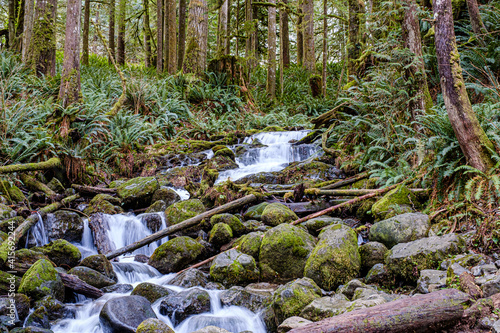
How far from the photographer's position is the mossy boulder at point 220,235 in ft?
18.9

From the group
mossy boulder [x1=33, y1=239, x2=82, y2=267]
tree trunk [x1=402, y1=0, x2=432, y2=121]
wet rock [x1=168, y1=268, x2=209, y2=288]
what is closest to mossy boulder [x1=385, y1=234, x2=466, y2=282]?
wet rock [x1=168, y1=268, x2=209, y2=288]

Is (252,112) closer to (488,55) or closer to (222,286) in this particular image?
(488,55)

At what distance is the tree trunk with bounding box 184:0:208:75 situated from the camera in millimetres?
14430

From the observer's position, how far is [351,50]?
1112cm

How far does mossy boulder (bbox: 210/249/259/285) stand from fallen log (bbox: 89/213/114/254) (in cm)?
214

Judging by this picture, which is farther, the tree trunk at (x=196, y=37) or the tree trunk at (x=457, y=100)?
the tree trunk at (x=196, y=37)

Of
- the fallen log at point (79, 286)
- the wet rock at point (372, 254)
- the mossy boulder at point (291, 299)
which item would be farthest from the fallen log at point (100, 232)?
the wet rock at point (372, 254)

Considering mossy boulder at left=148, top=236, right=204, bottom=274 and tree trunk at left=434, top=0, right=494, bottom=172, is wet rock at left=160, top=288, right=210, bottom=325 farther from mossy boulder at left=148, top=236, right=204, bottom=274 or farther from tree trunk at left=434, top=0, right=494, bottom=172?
tree trunk at left=434, top=0, right=494, bottom=172

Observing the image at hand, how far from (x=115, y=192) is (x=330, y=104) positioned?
11.1 metres

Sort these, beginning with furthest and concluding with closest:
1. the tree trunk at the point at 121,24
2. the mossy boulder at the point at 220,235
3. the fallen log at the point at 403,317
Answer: the tree trunk at the point at 121,24 < the mossy boulder at the point at 220,235 < the fallen log at the point at 403,317

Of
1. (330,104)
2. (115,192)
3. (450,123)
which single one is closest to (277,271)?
(450,123)

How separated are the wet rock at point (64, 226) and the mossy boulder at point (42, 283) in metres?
1.75

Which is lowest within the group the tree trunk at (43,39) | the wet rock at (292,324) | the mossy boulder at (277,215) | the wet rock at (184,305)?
the wet rock at (184,305)

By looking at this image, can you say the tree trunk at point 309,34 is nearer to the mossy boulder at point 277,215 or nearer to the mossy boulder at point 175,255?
the mossy boulder at point 277,215
